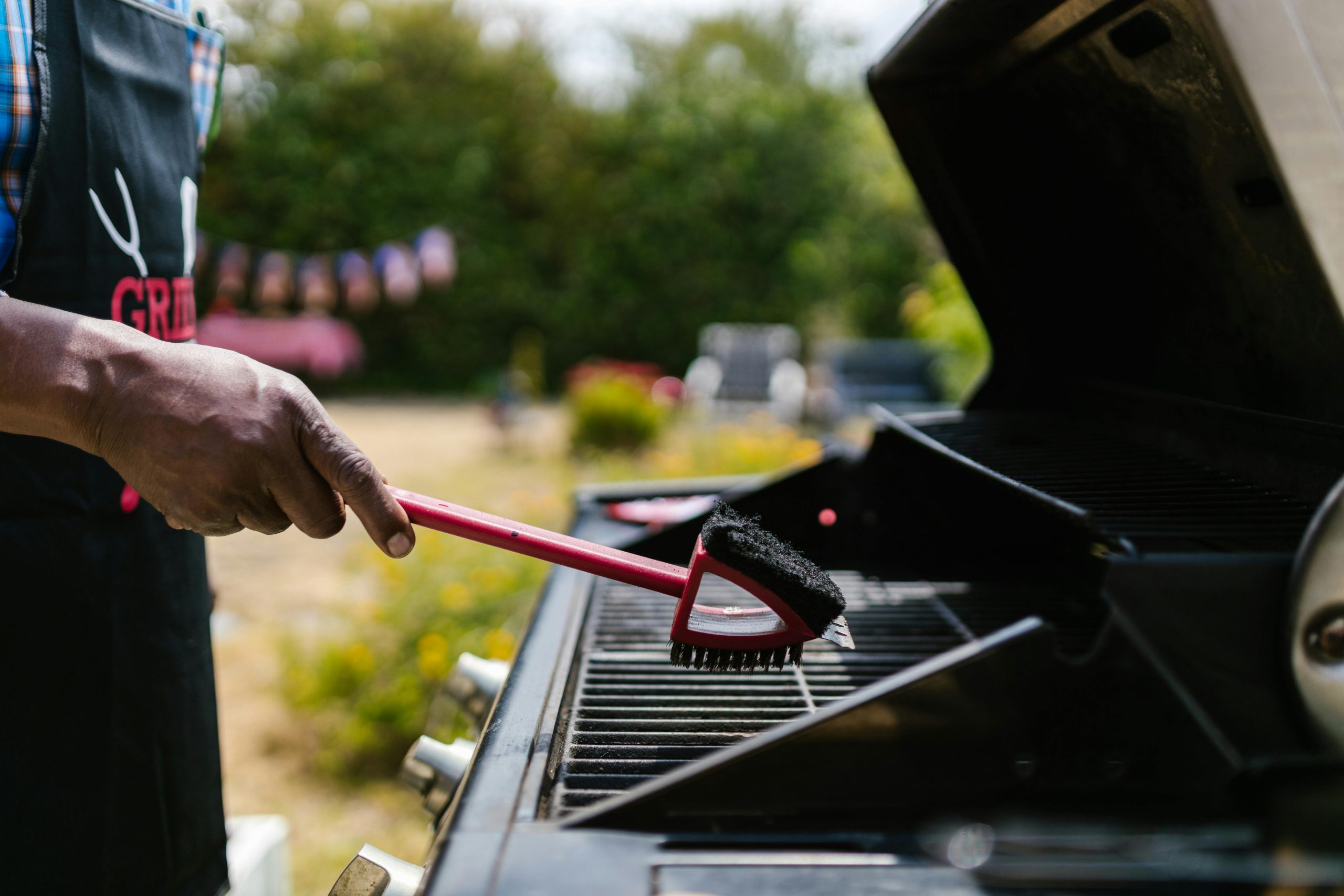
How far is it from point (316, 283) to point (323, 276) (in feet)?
0.56

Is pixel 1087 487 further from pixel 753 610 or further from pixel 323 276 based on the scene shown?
pixel 323 276

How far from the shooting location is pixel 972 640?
138 cm

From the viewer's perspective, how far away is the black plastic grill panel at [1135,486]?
100cm

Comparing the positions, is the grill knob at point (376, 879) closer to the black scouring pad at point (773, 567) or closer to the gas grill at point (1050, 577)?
the gas grill at point (1050, 577)

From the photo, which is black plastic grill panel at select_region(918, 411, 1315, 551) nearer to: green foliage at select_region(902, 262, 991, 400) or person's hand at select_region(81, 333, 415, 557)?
person's hand at select_region(81, 333, 415, 557)

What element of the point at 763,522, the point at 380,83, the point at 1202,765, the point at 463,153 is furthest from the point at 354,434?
the point at 1202,765

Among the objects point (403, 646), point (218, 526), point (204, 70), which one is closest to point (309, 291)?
point (403, 646)

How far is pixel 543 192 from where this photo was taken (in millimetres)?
13117

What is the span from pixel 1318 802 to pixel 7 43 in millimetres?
1619

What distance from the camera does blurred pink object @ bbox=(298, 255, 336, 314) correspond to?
39.7 feet

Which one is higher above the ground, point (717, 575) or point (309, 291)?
point (309, 291)

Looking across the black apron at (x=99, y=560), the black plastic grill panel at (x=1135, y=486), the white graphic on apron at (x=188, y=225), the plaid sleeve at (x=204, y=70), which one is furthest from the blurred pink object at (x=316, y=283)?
the black plastic grill panel at (x=1135, y=486)

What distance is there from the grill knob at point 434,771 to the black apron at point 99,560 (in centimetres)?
36

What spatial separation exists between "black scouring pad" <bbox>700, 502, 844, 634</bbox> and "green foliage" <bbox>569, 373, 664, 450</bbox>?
6.92 meters
